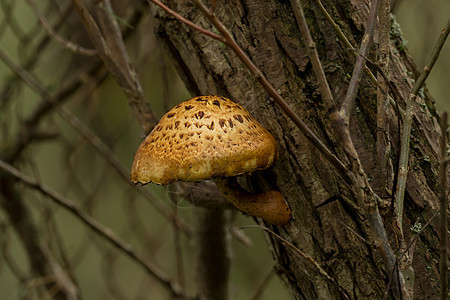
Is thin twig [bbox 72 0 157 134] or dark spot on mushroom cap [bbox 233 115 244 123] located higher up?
thin twig [bbox 72 0 157 134]

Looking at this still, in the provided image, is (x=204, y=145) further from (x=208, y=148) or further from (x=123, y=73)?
(x=123, y=73)

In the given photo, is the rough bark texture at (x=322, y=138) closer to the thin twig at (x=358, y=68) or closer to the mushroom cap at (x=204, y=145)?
the mushroom cap at (x=204, y=145)

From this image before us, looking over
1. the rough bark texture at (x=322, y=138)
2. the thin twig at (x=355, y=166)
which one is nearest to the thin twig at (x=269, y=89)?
the thin twig at (x=355, y=166)

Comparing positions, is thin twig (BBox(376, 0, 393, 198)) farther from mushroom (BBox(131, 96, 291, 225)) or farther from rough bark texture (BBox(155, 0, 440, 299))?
mushroom (BBox(131, 96, 291, 225))

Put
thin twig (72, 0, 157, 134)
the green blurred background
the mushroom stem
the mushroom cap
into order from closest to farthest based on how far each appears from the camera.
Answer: the mushroom cap < the mushroom stem < thin twig (72, 0, 157, 134) < the green blurred background

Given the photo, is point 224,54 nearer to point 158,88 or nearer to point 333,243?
point 333,243

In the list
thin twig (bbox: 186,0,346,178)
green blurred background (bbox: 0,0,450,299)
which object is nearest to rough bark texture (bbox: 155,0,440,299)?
thin twig (bbox: 186,0,346,178)

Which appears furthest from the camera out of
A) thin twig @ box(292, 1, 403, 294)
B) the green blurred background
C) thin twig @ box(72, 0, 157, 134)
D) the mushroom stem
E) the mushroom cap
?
the green blurred background
